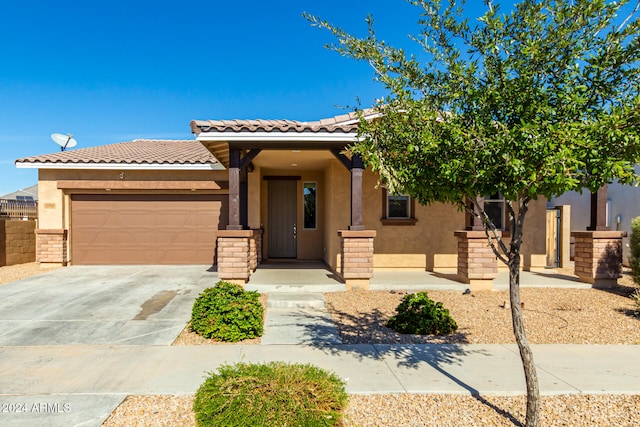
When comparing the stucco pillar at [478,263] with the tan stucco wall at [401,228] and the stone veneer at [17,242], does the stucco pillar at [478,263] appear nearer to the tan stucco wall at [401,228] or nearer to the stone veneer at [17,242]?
the tan stucco wall at [401,228]

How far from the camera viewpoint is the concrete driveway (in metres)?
5.61

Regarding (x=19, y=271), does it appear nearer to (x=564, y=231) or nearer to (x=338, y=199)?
(x=338, y=199)

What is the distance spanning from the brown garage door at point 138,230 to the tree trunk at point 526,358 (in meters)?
10.5

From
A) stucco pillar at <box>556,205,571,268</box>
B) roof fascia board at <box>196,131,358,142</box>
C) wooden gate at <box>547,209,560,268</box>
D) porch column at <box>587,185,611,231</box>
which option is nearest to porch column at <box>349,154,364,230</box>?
roof fascia board at <box>196,131,358,142</box>

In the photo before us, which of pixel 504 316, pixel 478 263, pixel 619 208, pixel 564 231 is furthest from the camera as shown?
pixel 619 208

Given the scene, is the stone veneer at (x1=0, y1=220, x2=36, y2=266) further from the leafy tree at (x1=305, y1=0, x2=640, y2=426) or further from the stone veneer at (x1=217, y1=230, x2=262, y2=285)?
the leafy tree at (x1=305, y1=0, x2=640, y2=426)

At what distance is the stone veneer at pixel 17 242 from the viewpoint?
1230cm

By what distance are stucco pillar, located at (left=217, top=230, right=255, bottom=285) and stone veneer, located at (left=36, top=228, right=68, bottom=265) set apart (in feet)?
22.4

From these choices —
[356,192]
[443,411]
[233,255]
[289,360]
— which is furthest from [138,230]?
[443,411]

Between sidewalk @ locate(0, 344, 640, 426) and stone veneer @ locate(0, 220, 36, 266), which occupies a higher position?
stone veneer @ locate(0, 220, 36, 266)

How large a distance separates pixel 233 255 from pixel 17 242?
9345 mm

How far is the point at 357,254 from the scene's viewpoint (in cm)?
850

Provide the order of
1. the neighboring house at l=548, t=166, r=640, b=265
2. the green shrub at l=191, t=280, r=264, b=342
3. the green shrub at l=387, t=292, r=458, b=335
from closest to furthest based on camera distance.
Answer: the green shrub at l=191, t=280, r=264, b=342 → the green shrub at l=387, t=292, r=458, b=335 → the neighboring house at l=548, t=166, r=640, b=265

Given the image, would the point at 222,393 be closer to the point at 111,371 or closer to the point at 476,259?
the point at 111,371
